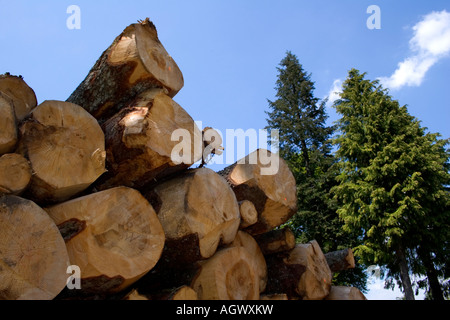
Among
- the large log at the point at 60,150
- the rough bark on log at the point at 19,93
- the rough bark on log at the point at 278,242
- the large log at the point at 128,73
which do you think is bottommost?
the rough bark on log at the point at 278,242

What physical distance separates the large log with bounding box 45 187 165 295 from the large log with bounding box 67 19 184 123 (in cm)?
87

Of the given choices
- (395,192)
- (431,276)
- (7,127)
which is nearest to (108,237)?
(7,127)

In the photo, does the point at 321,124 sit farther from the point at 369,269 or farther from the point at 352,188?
the point at 369,269

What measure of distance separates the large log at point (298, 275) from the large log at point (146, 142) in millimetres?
1430

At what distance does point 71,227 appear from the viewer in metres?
2.04

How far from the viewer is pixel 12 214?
178cm

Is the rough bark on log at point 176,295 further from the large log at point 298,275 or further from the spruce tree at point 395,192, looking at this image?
the spruce tree at point 395,192

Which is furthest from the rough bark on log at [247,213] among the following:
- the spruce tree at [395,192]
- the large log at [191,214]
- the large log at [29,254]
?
the spruce tree at [395,192]

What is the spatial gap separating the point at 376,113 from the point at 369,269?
465cm

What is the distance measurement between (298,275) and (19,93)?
8.67 ft

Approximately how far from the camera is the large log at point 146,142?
2.35m

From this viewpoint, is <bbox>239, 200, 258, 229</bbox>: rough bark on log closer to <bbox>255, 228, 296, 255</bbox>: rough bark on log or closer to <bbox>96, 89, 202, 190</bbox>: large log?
<bbox>255, 228, 296, 255</bbox>: rough bark on log

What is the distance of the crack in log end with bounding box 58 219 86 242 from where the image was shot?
2027 mm

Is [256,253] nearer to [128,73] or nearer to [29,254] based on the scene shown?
[128,73]
